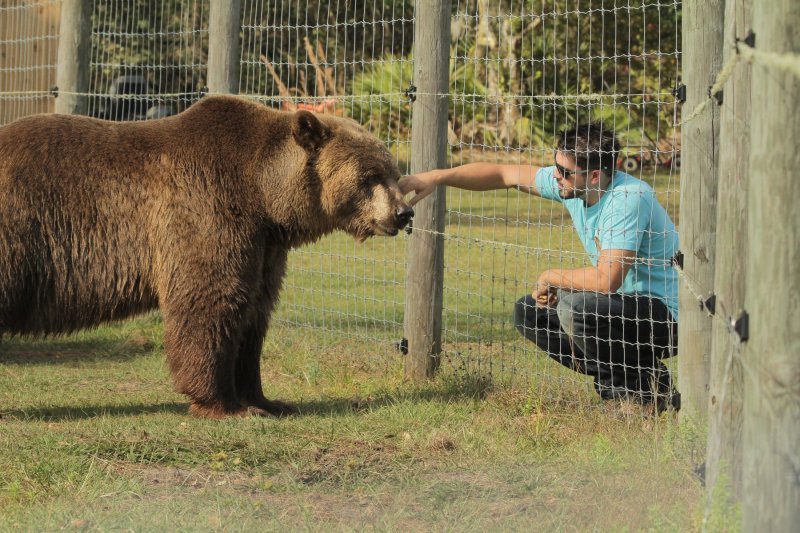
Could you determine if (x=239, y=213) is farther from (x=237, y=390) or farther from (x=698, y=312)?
(x=698, y=312)

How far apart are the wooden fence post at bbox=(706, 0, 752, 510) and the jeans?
7.54 ft

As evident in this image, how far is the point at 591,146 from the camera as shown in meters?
6.53

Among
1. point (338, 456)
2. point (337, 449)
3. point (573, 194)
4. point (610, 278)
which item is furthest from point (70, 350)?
point (610, 278)

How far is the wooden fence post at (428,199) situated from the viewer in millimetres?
7410

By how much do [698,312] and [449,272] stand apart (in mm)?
7088

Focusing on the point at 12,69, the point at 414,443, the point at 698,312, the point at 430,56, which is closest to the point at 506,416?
the point at 414,443

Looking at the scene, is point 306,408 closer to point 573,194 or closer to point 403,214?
point 403,214

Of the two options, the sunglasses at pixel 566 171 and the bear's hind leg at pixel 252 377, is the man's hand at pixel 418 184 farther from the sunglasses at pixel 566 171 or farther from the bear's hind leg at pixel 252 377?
the bear's hind leg at pixel 252 377

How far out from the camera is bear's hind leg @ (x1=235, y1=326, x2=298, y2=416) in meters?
6.96

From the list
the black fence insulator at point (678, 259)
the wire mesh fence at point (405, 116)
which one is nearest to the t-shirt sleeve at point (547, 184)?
the wire mesh fence at point (405, 116)

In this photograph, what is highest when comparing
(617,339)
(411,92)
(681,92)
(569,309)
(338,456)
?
(411,92)

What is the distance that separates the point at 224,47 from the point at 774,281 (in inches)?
250

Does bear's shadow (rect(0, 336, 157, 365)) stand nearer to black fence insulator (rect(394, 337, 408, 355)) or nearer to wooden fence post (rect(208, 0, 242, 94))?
wooden fence post (rect(208, 0, 242, 94))

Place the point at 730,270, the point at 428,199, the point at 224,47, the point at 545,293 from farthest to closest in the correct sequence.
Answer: the point at 224,47
the point at 428,199
the point at 545,293
the point at 730,270
